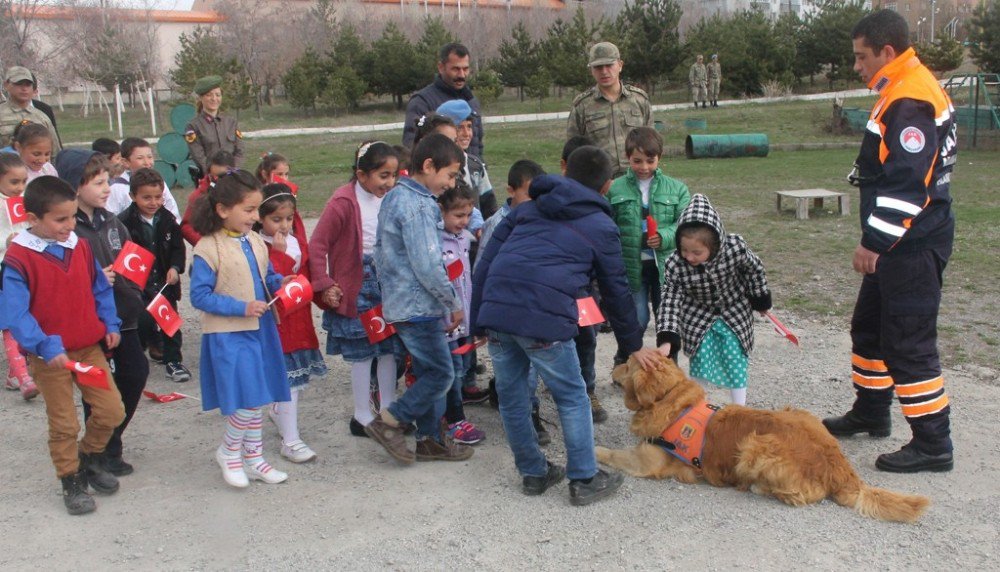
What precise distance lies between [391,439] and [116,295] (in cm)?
180

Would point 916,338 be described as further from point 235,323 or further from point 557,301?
point 235,323

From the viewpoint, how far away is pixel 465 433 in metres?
5.15

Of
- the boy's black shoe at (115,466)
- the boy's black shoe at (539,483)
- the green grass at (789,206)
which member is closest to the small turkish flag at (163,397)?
the boy's black shoe at (115,466)

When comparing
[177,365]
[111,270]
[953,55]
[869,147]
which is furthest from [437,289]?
[953,55]

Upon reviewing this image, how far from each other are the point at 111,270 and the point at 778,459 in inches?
144

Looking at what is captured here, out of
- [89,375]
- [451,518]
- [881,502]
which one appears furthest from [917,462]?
[89,375]

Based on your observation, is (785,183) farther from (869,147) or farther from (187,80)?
(187,80)

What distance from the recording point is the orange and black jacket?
4285 mm

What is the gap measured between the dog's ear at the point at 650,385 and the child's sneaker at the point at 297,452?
1863 mm

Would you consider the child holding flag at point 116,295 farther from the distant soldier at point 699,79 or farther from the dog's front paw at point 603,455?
the distant soldier at point 699,79

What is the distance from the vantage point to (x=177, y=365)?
648 cm

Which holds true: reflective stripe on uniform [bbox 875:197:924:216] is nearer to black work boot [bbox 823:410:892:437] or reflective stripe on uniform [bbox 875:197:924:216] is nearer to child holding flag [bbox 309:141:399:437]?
black work boot [bbox 823:410:892:437]

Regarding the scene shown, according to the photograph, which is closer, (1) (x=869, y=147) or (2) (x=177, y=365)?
(1) (x=869, y=147)

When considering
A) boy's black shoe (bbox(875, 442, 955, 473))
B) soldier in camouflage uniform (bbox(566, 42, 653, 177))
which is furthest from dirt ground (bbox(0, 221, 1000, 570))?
soldier in camouflage uniform (bbox(566, 42, 653, 177))
